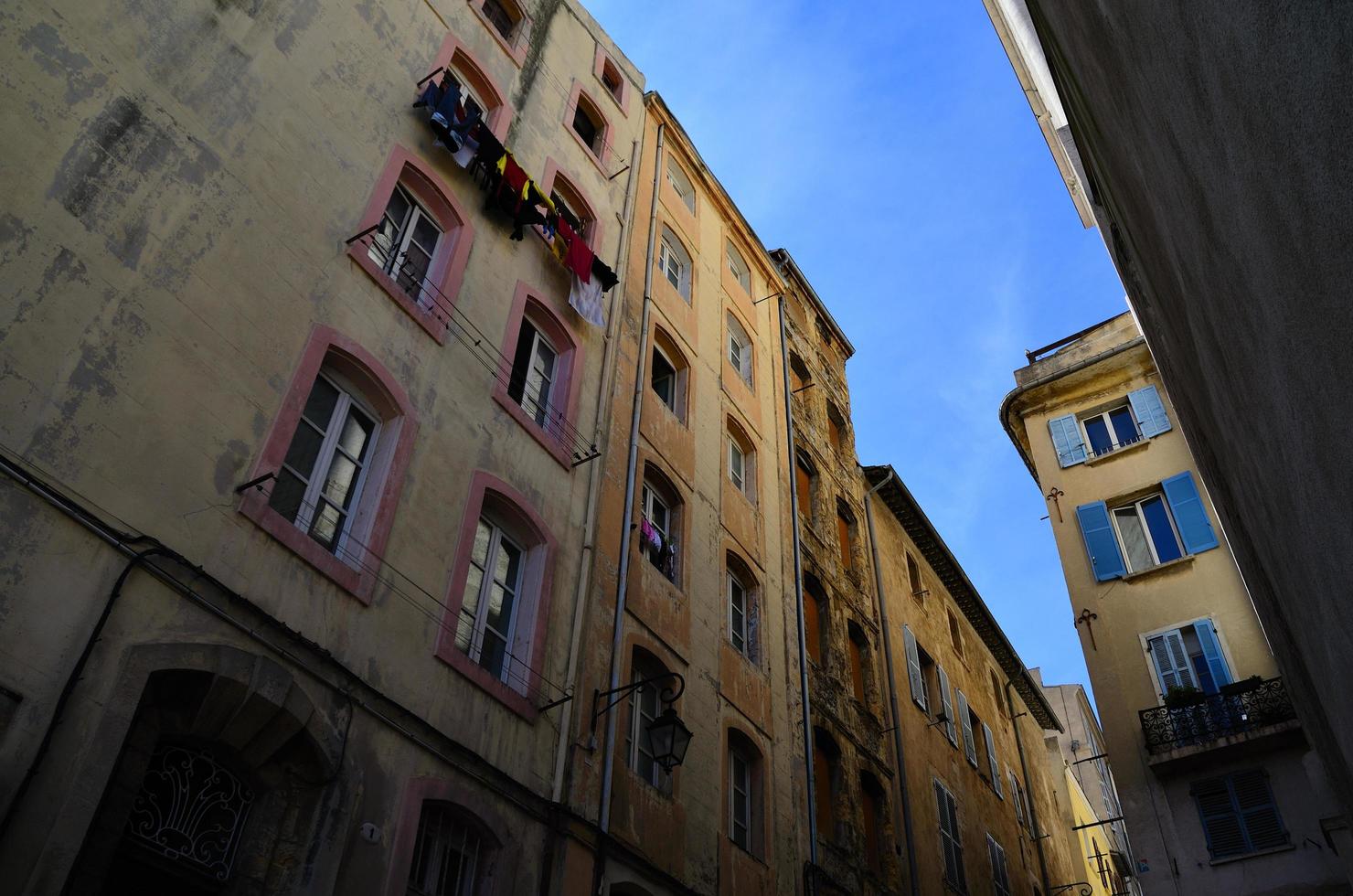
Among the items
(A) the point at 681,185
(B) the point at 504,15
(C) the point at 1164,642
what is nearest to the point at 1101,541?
(C) the point at 1164,642

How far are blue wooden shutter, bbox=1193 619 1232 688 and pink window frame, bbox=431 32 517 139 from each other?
14.4m

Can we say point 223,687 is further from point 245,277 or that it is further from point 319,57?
point 319,57

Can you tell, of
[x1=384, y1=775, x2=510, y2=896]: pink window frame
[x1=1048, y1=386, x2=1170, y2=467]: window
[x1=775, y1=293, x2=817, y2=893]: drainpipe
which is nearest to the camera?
[x1=384, y1=775, x2=510, y2=896]: pink window frame

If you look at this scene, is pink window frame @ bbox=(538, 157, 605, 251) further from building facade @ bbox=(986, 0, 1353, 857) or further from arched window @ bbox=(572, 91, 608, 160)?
building facade @ bbox=(986, 0, 1353, 857)

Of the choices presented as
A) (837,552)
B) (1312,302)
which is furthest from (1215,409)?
(837,552)

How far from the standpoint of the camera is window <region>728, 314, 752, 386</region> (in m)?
21.5

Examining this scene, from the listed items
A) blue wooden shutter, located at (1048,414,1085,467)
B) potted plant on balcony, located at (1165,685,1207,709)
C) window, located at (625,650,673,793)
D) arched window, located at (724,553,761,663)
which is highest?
blue wooden shutter, located at (1048,414,1085,467)

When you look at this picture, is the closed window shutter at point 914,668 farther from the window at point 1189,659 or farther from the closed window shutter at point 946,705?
the window at point 1189,659

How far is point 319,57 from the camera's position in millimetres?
12094

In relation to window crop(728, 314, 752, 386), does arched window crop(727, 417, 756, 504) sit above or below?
below

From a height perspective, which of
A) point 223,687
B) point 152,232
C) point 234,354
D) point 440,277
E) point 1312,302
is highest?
point 440,277

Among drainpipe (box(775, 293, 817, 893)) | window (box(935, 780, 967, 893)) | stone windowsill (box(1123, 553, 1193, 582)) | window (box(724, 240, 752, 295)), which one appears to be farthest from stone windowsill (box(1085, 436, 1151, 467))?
window (box(724, 240, 752, 295))

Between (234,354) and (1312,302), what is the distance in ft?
27.6

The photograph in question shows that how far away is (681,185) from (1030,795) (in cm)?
1938
